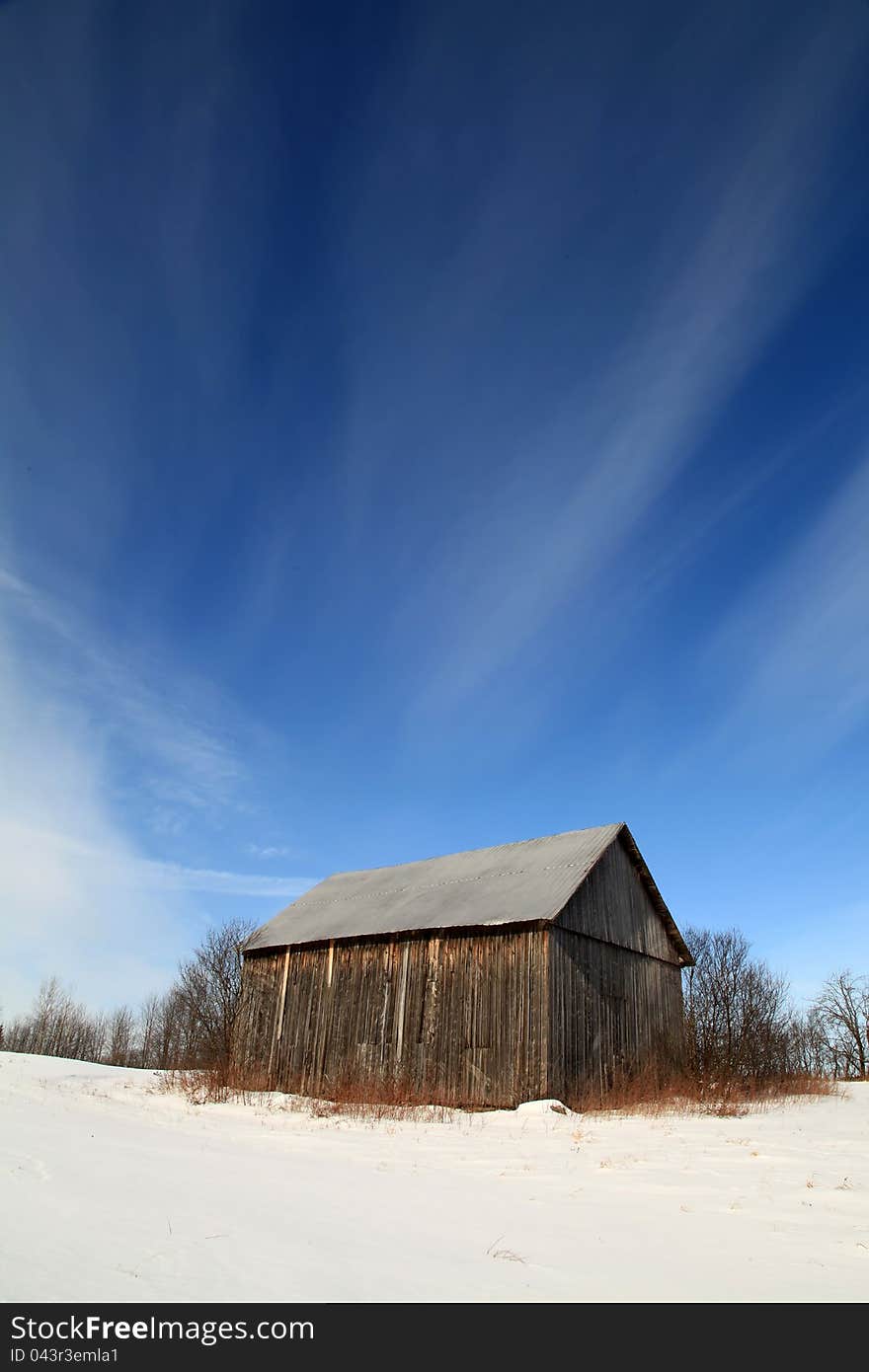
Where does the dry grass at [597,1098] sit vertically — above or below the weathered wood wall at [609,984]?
below

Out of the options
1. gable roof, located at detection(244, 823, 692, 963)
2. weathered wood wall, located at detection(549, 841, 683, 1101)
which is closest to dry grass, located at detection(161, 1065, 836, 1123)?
weathered wood wall, located at detection(549, 841, 683, 1101)

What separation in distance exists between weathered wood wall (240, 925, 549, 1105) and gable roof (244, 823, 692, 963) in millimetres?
477

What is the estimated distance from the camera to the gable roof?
21375 mm

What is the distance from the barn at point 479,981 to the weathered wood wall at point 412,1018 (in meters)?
0.04

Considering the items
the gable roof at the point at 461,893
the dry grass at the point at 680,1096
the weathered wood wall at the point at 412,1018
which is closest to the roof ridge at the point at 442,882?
the gable roof at the point at 461,893

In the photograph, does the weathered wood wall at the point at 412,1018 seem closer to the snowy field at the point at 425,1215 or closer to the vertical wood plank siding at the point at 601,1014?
the vertical wood plank siding at the point at 601,1014

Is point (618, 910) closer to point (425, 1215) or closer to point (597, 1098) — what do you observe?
point (597, 1098)

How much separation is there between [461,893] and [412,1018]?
3763 millimetres

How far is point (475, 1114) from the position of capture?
18.2m

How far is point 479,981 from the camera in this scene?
811 inches

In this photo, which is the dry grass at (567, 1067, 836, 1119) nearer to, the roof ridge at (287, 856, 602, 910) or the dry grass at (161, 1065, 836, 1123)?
the dry grass at (161, 1065, 836, 1123)

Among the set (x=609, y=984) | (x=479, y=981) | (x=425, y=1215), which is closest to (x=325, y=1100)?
(x=479, y=981)

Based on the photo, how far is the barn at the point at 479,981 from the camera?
19.6 m
